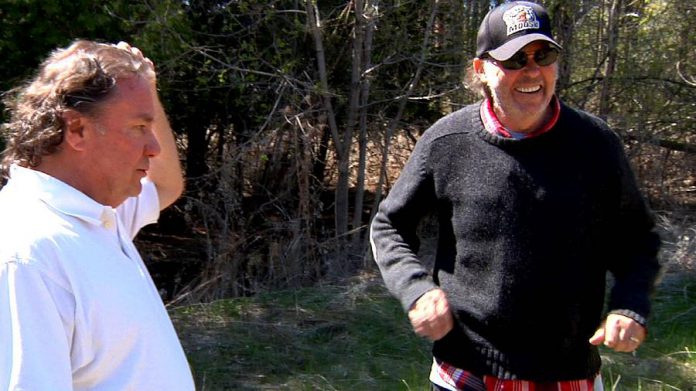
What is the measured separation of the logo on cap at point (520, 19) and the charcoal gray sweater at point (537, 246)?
0.28 meters

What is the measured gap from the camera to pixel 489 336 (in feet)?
8.96

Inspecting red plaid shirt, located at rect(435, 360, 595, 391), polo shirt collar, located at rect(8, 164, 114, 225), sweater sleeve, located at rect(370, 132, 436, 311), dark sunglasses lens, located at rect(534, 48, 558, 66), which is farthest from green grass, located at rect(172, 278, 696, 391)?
polo shirt collar, located at rect(8, 164, 114, 225)

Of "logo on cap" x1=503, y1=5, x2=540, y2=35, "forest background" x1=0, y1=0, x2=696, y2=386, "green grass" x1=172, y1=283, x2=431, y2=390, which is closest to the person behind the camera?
"logo on cap" x1=503, y1=5, x2=540, y2=35

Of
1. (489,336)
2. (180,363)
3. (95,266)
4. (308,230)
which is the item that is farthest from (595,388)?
(308,230)

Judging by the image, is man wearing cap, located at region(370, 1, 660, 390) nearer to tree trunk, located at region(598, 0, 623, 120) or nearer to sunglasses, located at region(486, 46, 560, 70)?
sunglasses, located at region(486, 46, 560, 70)

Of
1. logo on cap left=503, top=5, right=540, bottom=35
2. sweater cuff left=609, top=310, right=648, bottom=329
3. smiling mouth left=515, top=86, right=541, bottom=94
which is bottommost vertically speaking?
sweater cuff left=609, top=310, right=648, bottom=329

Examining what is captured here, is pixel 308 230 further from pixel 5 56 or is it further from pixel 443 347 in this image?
pixel 443 347

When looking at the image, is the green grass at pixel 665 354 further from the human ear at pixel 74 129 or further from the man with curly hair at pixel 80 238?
the human ear at pixel 74 129

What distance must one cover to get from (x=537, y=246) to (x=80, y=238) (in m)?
1.30

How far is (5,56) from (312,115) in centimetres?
284

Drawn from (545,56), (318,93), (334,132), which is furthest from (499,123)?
(334,132)

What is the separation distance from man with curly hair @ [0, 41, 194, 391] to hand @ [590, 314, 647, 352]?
1203 mm

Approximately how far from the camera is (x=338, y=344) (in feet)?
A: 19.6

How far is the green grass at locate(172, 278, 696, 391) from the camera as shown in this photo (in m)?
5.20
